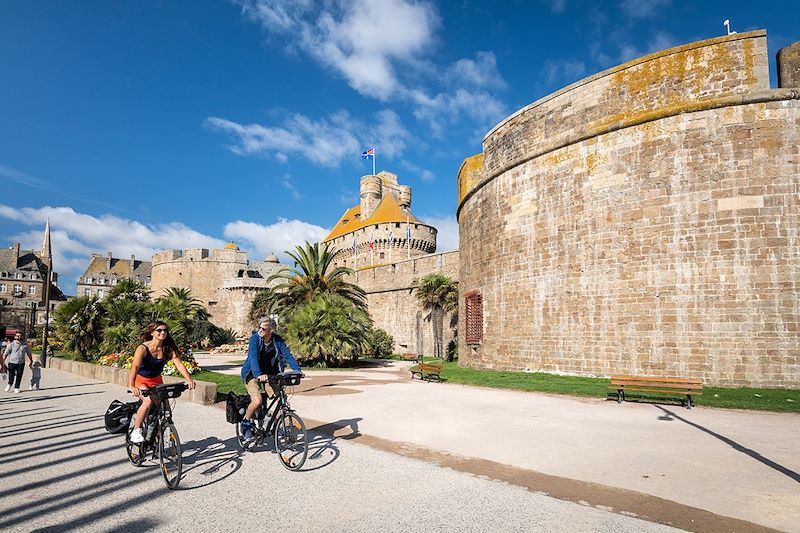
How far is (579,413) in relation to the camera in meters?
8.54

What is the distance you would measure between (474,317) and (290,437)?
13.8 m

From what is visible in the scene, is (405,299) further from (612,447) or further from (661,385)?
(612,447)

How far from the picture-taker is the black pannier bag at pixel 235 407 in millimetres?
5383

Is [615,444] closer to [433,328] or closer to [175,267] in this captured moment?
[433,328]

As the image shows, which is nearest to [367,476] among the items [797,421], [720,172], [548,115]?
[797,421]

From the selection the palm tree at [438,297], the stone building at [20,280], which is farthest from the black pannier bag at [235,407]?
the stone building at [20,280]

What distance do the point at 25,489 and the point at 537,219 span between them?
14.0m

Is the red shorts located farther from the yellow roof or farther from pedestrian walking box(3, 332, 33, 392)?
the yellow roof

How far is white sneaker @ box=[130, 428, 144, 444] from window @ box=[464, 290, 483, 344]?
14.2 metres

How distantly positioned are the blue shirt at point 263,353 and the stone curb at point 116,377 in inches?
173

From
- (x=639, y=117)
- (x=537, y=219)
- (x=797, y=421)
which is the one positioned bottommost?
(x=797, y=421)

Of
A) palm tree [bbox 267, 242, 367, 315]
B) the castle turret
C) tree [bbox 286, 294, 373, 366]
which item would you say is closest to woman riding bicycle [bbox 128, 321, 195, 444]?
tree [bbox 286, 294, 373, 366]

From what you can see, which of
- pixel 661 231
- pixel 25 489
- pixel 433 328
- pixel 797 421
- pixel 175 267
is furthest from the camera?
pixel 175 267

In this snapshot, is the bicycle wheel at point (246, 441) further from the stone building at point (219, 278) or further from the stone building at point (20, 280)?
the stone building at point (20, 280)
